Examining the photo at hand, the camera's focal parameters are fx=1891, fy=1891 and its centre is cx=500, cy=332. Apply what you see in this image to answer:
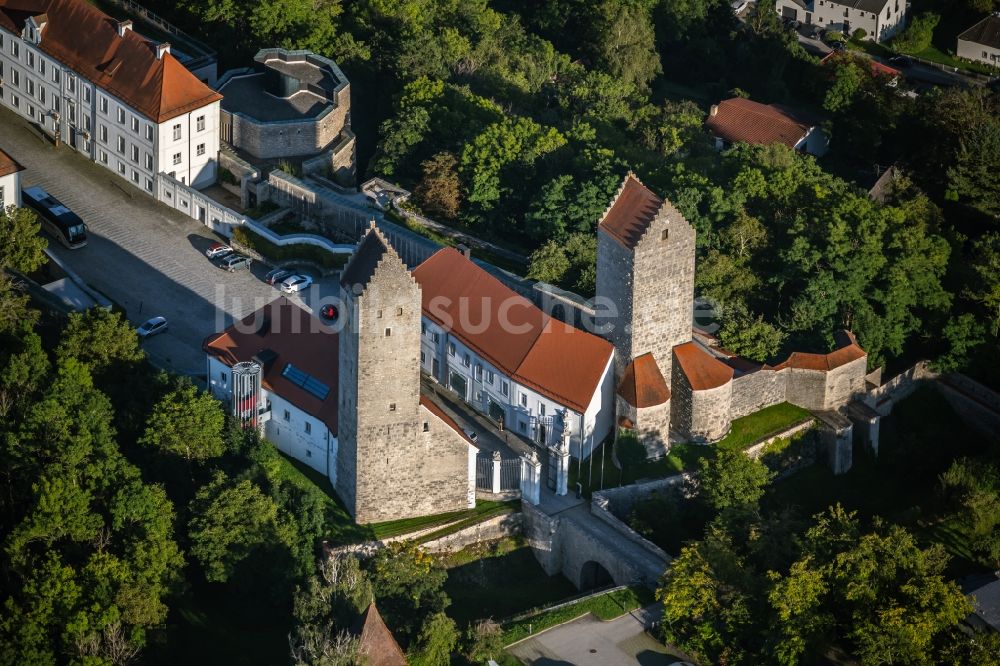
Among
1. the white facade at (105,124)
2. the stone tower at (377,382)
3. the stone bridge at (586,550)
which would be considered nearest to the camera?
the stone tower at (377,382)

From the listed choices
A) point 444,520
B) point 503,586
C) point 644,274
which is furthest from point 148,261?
point 644,274

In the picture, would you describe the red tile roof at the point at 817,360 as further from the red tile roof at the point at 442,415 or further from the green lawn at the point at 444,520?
the red tile roof at the point at 442,415

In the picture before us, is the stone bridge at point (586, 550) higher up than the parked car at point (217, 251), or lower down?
lower down

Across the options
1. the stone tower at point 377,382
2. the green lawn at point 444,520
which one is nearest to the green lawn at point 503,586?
the green lawn at point 444,520

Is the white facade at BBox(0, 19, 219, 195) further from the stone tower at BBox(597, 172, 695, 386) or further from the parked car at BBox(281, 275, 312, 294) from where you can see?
the stone tower at BBox(597, 172, 695, 386)

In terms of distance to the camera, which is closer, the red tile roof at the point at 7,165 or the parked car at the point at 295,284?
the red tile roof at the point at 7,165

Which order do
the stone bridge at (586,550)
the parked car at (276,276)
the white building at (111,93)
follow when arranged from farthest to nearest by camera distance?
the white building at (111,93) → the parked car at (276,276) → the stone bridge at (586,550)

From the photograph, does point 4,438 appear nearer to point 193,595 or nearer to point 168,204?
point 193,595

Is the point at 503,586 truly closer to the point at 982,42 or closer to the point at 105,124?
the point at 105,124
